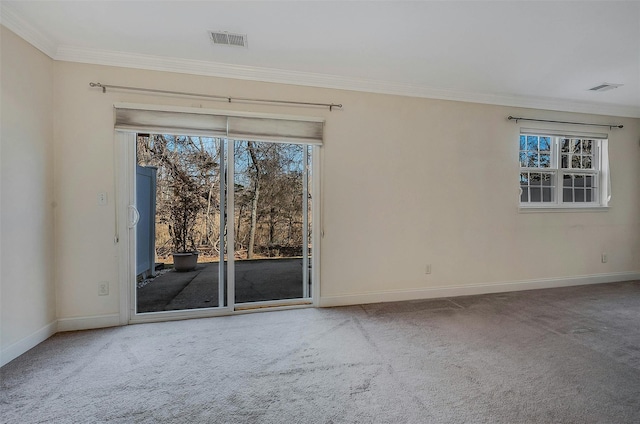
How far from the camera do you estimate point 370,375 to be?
6.64ft

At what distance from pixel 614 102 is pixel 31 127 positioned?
6.75 metres

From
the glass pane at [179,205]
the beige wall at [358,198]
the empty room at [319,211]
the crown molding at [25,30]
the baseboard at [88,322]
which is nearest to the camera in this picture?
the empty room at [319,211]

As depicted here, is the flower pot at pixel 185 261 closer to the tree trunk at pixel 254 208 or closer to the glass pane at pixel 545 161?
the tree trunk at pixel 254 208

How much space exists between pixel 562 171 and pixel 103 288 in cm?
595

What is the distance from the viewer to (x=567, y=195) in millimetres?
4309

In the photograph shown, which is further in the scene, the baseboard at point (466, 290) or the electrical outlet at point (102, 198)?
the baseboard at point (466, 290)

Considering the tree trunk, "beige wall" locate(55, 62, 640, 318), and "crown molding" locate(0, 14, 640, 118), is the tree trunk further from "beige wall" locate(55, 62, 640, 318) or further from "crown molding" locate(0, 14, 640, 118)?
"crown molding" locate(0, 14, 640, 118)

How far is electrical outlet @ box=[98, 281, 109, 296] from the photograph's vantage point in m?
2.80

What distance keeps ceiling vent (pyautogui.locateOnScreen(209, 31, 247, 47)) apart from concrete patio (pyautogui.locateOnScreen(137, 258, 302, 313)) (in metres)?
2.18

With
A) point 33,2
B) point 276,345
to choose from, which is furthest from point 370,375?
point 33,2

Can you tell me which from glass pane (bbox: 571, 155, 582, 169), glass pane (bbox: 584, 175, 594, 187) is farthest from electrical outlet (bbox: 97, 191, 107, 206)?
glass pane (bbox: 584, 175, 594, 187)

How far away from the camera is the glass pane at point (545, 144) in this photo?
13.7 feet

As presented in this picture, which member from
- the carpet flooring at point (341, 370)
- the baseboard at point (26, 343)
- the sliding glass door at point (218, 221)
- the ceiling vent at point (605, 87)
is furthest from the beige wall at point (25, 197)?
the ceiling vent at point (605, 87)

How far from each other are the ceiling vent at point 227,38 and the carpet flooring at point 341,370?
8.58 feet
